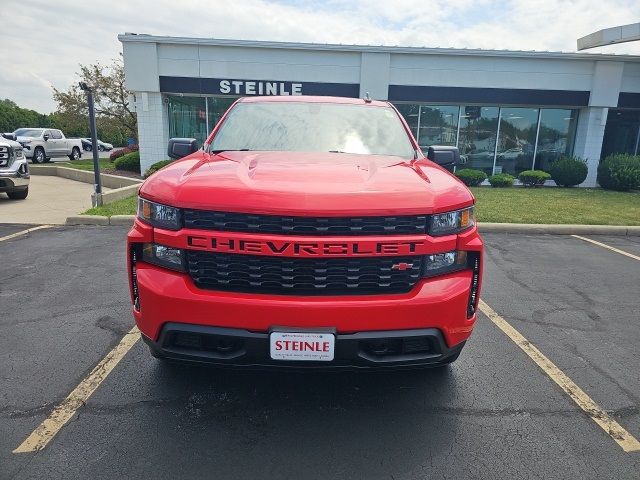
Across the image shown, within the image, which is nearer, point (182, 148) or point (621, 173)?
point (182, 148)

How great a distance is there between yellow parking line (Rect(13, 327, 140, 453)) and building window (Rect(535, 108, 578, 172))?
16916 millimetres

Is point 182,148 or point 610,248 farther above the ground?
point 182,148

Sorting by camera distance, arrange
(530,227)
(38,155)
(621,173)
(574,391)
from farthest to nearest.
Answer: (38,155)
(621,173)
(530,227)
(574,391)

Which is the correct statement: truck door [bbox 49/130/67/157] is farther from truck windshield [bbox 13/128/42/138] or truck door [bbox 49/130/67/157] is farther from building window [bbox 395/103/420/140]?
building window [bbox 395/103/420/140]

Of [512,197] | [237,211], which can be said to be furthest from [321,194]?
[512,197]

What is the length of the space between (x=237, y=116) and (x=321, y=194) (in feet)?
6.29

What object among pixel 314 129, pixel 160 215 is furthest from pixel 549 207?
pixel 160 215

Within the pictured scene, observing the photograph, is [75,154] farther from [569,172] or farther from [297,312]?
[297,312]

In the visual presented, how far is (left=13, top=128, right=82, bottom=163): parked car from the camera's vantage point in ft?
75.5

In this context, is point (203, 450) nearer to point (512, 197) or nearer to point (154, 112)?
point (512, 197)

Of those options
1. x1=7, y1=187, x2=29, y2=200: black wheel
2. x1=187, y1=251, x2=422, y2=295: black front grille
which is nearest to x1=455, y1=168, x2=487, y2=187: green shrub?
x1=7, y1=187, x2=29, y2=200: black wheel

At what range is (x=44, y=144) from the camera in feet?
78.0

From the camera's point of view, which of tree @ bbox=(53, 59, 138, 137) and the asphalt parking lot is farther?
tree @ bbox=(53, 59, 138, 137)

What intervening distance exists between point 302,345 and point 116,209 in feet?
25.9
